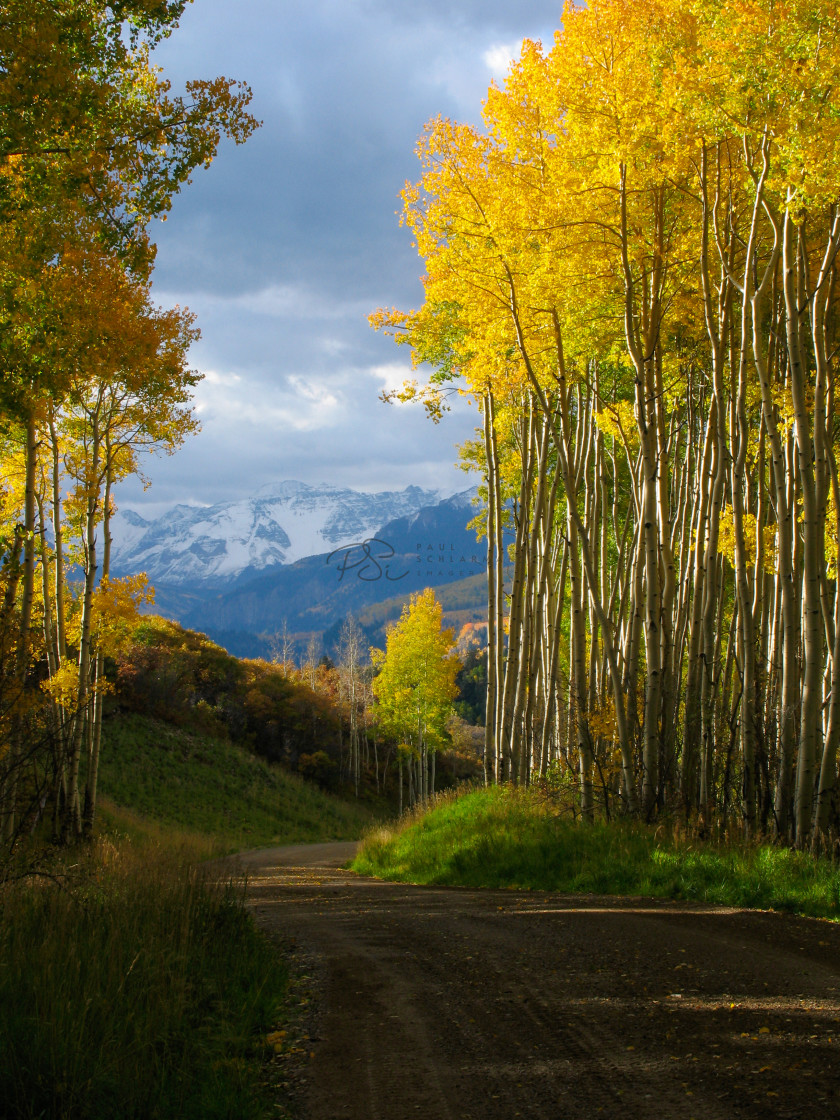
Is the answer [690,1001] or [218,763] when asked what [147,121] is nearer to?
[690,1001]

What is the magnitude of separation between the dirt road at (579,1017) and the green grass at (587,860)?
0.61 meters

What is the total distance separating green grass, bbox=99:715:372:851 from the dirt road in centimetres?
1781

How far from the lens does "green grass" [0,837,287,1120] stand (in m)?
2.99

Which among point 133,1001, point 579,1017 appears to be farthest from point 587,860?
point 133,1001

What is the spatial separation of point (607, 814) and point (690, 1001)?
5.76 meters

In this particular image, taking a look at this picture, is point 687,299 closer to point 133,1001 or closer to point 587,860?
point 587,860

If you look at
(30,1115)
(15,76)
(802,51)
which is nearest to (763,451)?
(802,51)

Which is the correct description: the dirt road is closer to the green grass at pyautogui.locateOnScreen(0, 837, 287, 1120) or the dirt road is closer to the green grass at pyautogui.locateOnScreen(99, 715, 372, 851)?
the green grass at pyautogui.locateOnScreen(0, 837, 287, 1120)

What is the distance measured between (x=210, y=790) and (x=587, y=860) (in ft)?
80.4

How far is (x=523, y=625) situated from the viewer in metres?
12.7

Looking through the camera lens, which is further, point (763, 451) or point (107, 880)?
point (763, 451)

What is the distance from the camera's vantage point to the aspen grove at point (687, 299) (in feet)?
22.8

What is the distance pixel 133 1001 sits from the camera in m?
3.74

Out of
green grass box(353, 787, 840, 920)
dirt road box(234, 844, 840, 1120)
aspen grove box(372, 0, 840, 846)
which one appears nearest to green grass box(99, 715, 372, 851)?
green grass box(353, 787, 840, 920)
